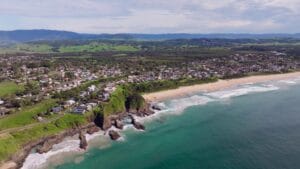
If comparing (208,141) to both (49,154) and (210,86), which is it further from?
(210,86)

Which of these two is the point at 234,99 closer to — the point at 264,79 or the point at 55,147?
the point at 264,79

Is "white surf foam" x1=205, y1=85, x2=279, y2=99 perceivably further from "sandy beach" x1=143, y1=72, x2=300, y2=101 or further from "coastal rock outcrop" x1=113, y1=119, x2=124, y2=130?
"coastal rock outcrop" x1=113, y1=119, x2=124, y2=130

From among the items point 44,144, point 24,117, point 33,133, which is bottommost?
point 44,144

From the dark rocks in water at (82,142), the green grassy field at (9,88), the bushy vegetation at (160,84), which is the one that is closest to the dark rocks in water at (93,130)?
the dark rocks in water at (82,142)

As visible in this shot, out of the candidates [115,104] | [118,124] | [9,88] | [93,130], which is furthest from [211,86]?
[9,88]

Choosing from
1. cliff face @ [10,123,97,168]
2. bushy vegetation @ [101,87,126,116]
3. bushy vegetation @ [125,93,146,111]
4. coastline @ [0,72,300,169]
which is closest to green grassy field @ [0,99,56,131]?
cliff face @ [10,123,97,168]

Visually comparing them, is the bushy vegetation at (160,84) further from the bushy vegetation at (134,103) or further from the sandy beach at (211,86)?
the bushy vegetation at (134,103)
